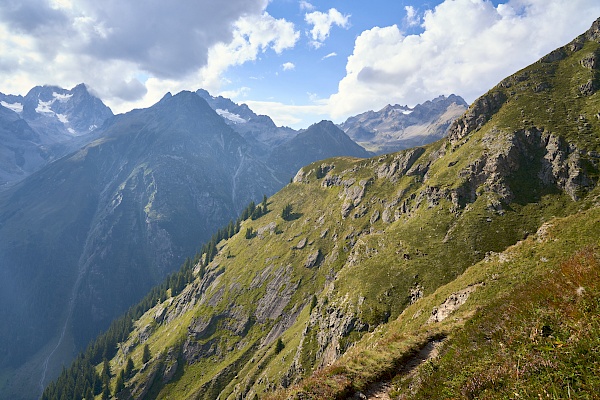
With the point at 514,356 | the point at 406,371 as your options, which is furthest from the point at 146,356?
the point at 514,356

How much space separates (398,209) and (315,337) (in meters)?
52.0

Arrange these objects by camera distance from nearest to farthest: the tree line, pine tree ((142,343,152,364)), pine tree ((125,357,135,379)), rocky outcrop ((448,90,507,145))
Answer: rocky outcrop ((448,90,507,145))
pine tree ((125,357,135,379))
pine tree ((142,343,152,364))
the tree line

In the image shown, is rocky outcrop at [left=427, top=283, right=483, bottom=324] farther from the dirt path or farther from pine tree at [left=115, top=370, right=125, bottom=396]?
pine tree at [left=115, top=370, right=125, bottom=396]

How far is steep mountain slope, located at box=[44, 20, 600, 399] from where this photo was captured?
39.3ft

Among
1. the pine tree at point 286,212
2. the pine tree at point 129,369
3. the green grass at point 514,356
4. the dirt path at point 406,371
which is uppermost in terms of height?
the pine tree at point 286,212

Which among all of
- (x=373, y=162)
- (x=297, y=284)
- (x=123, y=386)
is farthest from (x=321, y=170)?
(x=123, y=386)

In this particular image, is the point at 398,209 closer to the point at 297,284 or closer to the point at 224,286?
the point at 297,284

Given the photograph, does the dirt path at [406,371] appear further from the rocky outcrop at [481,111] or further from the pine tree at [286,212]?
the pine tree at [286,212]

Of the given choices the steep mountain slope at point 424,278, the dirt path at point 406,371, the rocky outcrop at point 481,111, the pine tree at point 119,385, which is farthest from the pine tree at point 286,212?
the dirt path at point 406,371

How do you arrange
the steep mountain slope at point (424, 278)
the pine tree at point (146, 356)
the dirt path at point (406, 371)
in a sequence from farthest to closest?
the pine tree at point (146, 356) < the dirt path at point (406, 371) < the steep mountain slope at point (424, 278)

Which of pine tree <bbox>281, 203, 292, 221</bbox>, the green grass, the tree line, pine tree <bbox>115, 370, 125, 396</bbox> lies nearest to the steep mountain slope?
the green grass

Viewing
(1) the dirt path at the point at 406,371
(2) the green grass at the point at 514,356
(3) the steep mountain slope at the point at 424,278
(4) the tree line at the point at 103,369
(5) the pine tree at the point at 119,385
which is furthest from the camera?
(4) the tree line at the point at 103,369

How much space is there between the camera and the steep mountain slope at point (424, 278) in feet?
39.3

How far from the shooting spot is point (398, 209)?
345 ft
